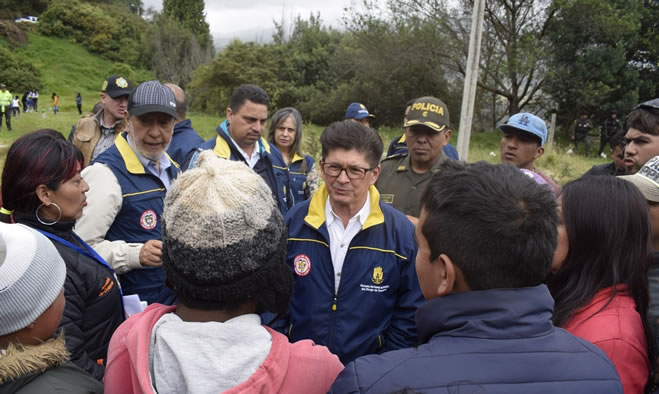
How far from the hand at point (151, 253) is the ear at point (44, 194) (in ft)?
1.61

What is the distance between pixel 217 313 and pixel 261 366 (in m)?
0.20

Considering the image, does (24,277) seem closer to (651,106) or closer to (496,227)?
(496,227)

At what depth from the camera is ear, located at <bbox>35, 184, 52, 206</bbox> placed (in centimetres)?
204

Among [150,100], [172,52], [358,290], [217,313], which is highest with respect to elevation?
[172,52]

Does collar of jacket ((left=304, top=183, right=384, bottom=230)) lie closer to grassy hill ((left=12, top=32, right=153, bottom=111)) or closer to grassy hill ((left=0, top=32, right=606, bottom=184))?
grassy hill ((left=0, top=32, right=606, bottom=184))

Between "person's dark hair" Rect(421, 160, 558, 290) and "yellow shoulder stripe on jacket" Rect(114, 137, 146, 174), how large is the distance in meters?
1.91

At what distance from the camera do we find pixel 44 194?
2062mm

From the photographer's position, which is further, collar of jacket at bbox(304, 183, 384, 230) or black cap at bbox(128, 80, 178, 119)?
black cap at bbox(128, 80, 178, 119)

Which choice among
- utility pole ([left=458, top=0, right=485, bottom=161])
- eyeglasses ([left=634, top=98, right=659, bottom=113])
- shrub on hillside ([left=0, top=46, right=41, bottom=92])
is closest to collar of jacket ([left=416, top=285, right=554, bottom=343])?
eyeglasses ([left=634, top=98, right=659, bottom=113])

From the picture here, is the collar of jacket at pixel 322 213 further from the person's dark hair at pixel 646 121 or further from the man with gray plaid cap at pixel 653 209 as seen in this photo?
the person's dark hair at pixel 646 121

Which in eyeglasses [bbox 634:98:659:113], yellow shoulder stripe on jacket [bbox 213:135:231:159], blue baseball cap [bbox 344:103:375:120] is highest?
blue baseball cap [bbox 344:103:375:120]

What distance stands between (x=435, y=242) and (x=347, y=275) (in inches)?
39.7

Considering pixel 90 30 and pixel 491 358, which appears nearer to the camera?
pixel 491 358

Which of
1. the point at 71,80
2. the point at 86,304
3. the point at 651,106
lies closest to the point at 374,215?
the point at 86,304
